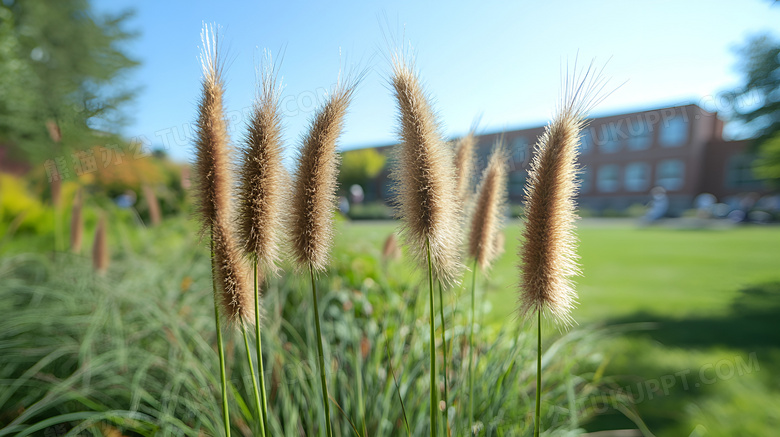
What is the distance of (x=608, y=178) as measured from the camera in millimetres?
26297

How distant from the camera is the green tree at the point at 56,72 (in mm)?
3881

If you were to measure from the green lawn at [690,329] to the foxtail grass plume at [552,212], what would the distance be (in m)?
0.05

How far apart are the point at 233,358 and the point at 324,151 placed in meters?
1.71

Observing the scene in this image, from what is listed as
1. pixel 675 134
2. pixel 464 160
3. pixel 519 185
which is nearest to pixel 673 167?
pixel 675 134

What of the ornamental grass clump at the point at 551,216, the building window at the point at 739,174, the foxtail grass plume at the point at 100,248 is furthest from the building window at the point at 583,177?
the building window at the point at 739,174

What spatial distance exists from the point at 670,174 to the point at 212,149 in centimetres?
3277

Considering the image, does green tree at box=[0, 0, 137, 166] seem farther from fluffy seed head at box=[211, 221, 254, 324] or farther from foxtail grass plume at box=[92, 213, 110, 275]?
fluffy seed head at box=[211, 221, 254, 324]

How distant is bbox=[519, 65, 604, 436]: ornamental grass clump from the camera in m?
0.63

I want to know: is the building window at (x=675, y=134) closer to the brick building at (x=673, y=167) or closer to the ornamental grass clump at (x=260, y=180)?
the brick building at (x=673, y=167)

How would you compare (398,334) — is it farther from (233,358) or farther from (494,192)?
(494,192)

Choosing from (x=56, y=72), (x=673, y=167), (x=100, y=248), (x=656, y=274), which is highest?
(x=56, y=72)

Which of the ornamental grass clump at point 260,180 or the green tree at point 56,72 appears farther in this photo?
the green tree at point 56,72

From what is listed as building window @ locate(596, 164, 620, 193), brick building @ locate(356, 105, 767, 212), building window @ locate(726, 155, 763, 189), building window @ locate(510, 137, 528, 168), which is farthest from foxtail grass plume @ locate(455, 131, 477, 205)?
building window @ locate(726, 155, 763, 189)

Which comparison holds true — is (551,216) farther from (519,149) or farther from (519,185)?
(519,149)
